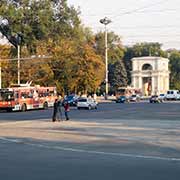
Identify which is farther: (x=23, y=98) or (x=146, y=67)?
(x=146, y=67)

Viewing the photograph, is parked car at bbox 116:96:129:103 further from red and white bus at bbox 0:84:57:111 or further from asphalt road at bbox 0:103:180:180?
asphalt road at bbox 0:103:180:180

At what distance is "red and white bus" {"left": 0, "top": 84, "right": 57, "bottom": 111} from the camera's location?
5853cm

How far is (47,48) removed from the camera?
298 feet

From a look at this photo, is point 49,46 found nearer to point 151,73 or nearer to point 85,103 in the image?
point 85,103

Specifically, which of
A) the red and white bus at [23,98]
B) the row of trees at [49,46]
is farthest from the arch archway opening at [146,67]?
the red and white bus at [23,98]

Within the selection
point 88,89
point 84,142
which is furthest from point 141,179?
point 88,89

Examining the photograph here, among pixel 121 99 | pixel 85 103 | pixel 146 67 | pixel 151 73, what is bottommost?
pixel 85 103

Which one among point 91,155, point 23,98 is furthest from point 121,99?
point 91,155

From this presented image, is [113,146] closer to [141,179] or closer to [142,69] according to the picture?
[141,179]

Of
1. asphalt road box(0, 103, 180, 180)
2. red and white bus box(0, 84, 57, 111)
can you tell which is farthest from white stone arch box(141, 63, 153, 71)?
asphalt road box(0, 103, 180, 180)

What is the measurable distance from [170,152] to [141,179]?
6129mm

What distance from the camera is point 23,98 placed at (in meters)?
59.8

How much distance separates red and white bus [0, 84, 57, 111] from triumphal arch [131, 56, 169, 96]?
76.7 metres

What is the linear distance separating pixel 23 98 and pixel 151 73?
83794 mm
